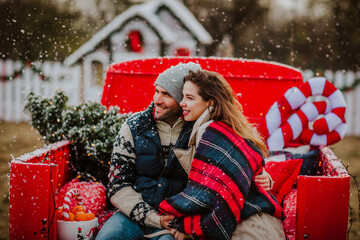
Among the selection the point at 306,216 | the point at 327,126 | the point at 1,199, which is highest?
the point at 327,126

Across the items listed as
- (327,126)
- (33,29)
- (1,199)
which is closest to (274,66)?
(327,126)

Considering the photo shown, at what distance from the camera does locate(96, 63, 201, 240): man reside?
106 inches

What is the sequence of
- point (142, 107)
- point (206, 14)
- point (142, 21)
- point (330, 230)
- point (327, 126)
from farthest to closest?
1. point (206, 14)
2. point (142, 21)
3. point (142, 107)
4. point (327, 126)
5. point (330, 230)

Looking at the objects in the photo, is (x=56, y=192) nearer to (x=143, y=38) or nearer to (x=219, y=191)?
(x=219, y=191)

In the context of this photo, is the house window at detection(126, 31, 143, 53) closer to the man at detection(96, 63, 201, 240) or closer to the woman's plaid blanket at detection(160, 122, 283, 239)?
the man at detection(96, 63, 201, 240)

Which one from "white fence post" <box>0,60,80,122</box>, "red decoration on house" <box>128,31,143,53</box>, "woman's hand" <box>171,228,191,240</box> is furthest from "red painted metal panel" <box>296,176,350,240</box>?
→ "white fence post" <box>0,60,80,122</box>

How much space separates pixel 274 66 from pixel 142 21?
25.0ft

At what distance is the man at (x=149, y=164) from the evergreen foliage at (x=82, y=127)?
2.89 feet

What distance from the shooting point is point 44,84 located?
40.0 ft

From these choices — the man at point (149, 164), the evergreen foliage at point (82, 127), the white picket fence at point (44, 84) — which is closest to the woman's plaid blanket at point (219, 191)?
the man at point (149, 164)

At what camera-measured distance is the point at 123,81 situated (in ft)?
15.0

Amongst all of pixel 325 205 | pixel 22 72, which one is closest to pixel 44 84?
pixel 22 72

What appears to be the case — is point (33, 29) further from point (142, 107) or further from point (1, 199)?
point (142, 107)

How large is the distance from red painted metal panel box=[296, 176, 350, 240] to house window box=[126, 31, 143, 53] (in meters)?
9.84
